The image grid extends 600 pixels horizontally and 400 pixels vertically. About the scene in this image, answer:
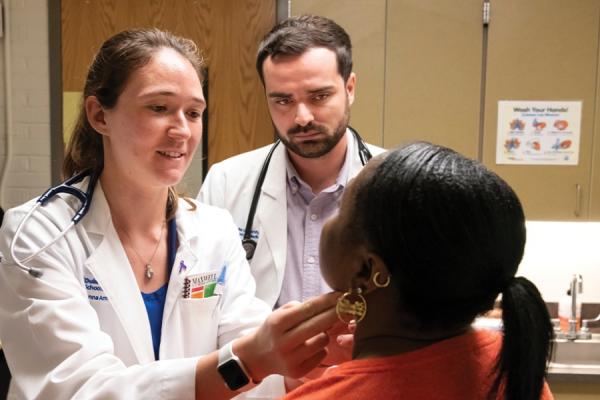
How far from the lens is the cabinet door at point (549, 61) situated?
96.0 inches

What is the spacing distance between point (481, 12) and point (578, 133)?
0.60 meters

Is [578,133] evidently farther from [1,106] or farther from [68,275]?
[1,106]

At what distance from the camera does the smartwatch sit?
108cm

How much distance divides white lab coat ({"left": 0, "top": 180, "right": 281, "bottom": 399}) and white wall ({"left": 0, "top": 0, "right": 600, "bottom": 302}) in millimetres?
1635

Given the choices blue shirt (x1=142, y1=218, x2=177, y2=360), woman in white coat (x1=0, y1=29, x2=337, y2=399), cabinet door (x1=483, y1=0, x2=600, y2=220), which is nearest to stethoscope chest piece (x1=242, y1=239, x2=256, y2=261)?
woman in white coat (x1=0, y1=29, x2=337, y2=399)

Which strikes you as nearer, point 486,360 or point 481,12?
point 486,360

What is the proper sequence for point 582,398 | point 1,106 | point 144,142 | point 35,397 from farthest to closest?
1. point 1,106
2. point 582,398
3. point 144,142
4. point 35,397

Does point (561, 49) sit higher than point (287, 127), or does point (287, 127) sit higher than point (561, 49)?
point (561, 49)

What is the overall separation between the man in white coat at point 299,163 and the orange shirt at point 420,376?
84 centimetres

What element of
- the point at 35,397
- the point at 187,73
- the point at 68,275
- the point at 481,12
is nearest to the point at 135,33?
the point at 187,73

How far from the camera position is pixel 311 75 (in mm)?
1717

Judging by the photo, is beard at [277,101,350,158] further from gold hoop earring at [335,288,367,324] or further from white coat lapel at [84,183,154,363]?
gold hoop earring at [335,288,367,324]

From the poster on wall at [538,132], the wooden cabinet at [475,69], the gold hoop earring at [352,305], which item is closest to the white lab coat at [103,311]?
the gold hoop earring at [352,305]

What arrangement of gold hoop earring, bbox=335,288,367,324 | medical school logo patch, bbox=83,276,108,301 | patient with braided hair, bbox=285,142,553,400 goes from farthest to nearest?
medical school logo patch, bbox=83,276,108,301 → gold hoop earring, bbox=335,288,367,324 → patient with braided hair, bbox=285,142,553,400
